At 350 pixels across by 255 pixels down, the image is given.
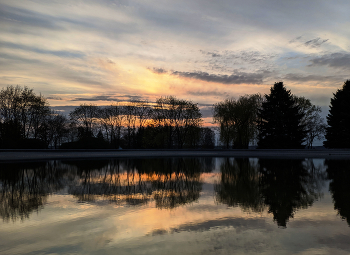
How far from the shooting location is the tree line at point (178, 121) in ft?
Result: 151

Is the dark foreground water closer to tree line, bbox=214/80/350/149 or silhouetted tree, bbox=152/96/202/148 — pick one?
tree line, bbox=214/80/350/149

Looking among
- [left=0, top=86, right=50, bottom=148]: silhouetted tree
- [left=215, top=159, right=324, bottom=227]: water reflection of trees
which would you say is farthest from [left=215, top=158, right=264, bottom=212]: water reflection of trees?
[left=0, top=86, right=50, bottom=148]: silhouetted tree

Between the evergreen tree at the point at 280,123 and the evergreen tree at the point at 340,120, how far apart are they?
6.69 m

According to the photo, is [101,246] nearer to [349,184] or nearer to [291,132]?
[349,184]

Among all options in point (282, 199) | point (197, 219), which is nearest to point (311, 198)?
point (282, 199)

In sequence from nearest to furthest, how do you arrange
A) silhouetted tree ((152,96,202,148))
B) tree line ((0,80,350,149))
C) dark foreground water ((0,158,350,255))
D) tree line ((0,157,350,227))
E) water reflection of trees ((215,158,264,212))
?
dark foreground water ((0,158,350,255)), tree line ((0,157,350,227)), water reflection of trees ((215,158,264,212)), tree line ((0,80,350,149)), silhouetted tree ((152,96,202,148))

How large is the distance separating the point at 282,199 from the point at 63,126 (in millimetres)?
64670

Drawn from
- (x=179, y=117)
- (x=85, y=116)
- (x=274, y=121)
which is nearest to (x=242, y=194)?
(x=274, y=121)

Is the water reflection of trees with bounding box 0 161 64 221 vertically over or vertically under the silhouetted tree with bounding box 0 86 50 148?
under

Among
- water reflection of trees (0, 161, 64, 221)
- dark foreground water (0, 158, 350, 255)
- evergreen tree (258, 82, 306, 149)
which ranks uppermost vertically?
evergreen tree (258, 82, 306, 149)

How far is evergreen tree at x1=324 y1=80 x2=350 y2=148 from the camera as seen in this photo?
47.8m

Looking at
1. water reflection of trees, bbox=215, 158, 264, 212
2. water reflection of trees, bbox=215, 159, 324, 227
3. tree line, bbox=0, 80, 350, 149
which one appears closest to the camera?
water reflection of trees, bbox=215, 159, 324, 227

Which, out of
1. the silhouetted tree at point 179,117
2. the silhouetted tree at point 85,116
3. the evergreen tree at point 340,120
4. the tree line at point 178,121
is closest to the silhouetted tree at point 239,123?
the tree line at point 178,121

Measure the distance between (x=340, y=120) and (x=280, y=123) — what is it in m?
12.8
